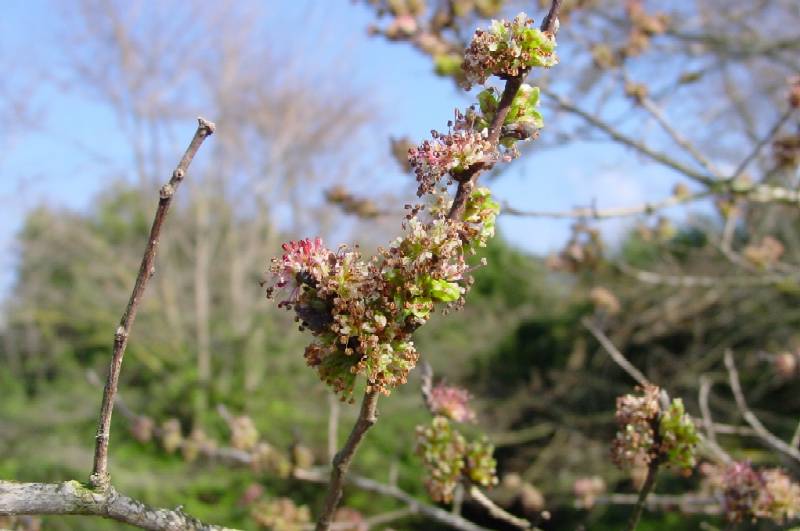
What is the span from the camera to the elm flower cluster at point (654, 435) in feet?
3.53

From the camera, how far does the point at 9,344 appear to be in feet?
36.9

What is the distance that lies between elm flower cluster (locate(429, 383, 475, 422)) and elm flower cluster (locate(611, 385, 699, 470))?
1.16 ft

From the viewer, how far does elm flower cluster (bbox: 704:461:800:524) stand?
117cm

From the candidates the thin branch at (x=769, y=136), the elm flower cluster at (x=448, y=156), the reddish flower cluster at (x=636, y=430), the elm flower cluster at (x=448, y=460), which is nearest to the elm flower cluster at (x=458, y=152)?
the elm flower cluster at (x=448, y=156)

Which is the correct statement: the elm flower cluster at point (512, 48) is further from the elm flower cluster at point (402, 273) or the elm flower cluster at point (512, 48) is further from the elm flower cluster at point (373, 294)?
the elm flower cluster at point (373, 294)

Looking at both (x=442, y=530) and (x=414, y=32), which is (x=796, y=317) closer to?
(x=442, y=530)

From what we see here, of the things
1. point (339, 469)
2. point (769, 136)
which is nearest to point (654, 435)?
point (339, 469)

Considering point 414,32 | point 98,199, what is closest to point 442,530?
point 414,32

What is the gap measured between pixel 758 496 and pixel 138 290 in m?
1.02

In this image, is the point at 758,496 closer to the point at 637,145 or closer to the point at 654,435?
→ the point at 654,435

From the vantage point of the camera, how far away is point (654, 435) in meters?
1.09

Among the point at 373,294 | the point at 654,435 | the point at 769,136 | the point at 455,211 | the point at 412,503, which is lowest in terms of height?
the point at 412,503

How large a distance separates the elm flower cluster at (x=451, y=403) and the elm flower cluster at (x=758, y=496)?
465 millimetres

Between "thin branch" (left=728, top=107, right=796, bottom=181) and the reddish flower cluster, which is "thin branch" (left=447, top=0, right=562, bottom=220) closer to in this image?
the reddish flower cluster
